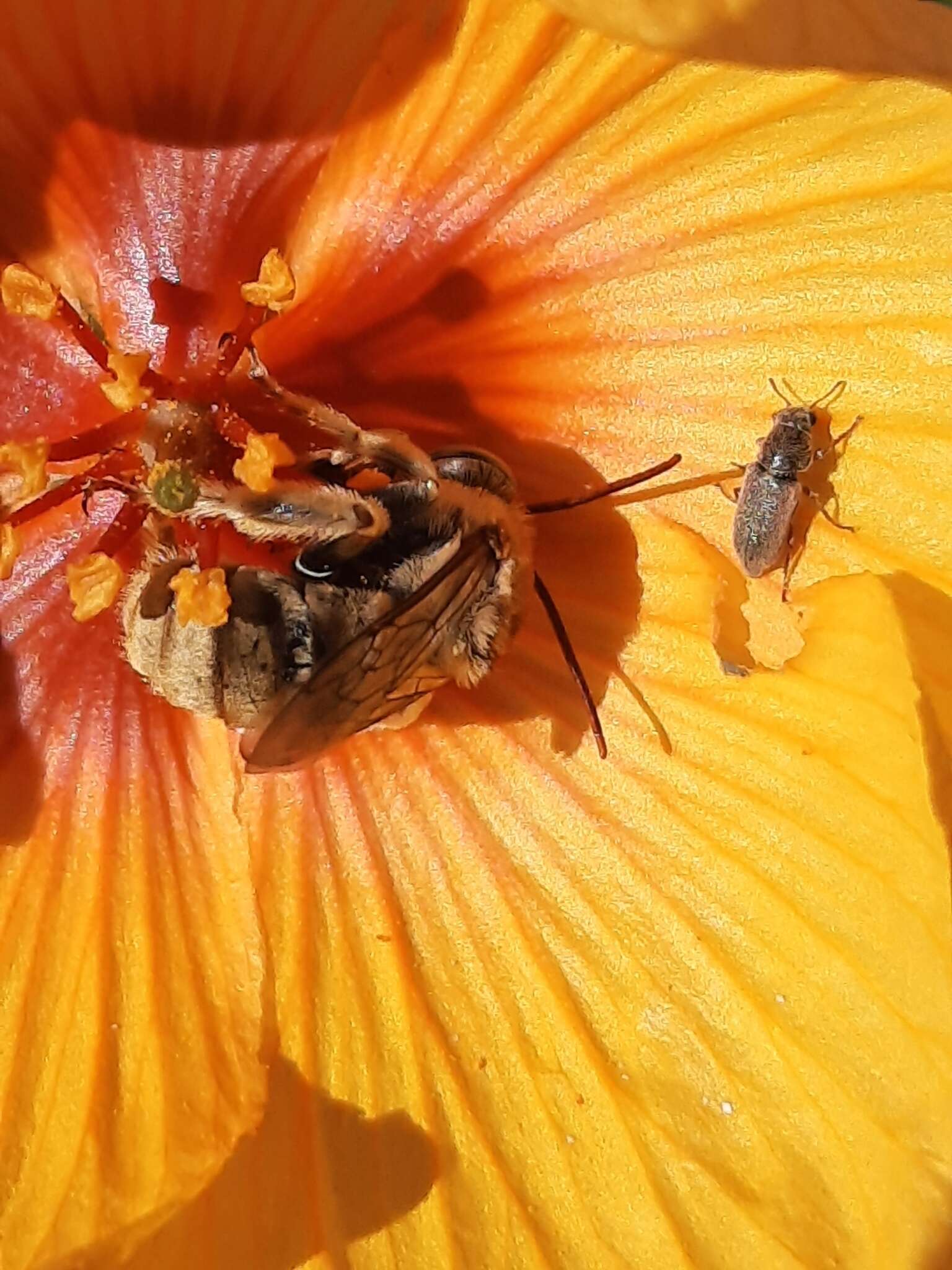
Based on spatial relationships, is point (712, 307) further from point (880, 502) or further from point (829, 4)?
point (829, 4)

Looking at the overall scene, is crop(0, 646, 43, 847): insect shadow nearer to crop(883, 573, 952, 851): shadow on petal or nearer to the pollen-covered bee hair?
the pollen-covered bee hair

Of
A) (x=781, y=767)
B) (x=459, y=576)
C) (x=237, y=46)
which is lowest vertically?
(x=781, y=767)

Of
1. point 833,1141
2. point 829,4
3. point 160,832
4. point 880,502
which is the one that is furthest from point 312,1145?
point 829,4

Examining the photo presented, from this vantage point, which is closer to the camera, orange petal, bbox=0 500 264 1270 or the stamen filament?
orange petal, bbox=0 500 264 1270

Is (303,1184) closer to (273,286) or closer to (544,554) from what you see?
(544,554)

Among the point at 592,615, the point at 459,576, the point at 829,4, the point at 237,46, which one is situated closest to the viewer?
the point at 829,4

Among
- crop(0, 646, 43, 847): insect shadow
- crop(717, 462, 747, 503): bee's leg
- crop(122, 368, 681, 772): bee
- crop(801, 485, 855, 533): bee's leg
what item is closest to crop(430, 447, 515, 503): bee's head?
crop(122, 368, 681, 772): bee
